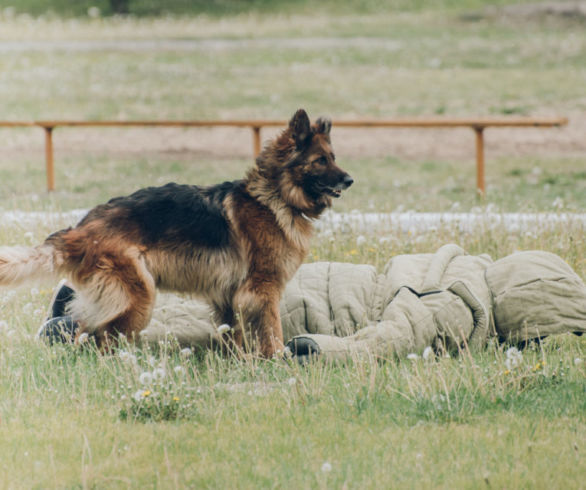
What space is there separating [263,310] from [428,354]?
3.58ft

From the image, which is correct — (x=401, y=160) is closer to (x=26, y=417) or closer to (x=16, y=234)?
(x=16, y=234)

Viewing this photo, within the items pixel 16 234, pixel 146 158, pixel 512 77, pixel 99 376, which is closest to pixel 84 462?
pixel 99 376

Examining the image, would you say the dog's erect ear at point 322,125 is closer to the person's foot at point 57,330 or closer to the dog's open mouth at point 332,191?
the dog's open mouth at point 332,191

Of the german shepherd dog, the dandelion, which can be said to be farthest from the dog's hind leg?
the dandelion

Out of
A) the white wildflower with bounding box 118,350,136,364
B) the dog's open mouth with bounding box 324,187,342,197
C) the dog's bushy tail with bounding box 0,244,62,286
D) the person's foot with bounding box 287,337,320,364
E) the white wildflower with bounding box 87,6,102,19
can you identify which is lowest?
the person's foot with bounding box 287,337,320,364

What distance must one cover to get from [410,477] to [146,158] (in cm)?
1328

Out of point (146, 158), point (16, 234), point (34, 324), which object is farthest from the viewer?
point (146, 158)

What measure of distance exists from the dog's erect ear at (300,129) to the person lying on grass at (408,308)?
2.83ft

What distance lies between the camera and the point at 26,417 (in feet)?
14.0

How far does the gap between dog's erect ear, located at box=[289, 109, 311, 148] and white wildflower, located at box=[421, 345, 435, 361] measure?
154cm

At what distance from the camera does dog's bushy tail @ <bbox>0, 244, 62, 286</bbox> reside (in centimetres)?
511

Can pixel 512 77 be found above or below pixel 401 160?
above

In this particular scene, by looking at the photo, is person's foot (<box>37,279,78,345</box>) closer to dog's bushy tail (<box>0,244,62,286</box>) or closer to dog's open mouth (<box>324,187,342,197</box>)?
dog's bushy tail (<box>0,244,62,286</box>)

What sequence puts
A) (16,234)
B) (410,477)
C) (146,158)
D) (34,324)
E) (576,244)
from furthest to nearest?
(146,158) < (16,234) < (576,244) < (34,324) < (410,477)
